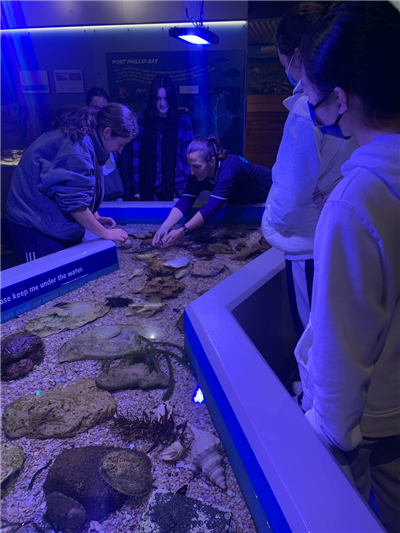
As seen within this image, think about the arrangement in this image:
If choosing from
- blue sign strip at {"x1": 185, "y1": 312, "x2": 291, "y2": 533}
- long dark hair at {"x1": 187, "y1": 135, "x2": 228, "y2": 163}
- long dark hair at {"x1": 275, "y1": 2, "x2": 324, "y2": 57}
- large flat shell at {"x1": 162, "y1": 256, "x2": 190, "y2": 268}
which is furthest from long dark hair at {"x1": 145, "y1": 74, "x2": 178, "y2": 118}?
blue sign strip at {"x1": 185, "y1": 312, "x2": 291, "y2": 533}

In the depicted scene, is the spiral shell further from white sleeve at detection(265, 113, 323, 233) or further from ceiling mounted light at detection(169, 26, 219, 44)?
ceiling mounted light at detection(169, 26, 219, 44)

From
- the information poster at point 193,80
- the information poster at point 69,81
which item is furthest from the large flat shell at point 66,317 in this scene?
the information poster at point 69,81

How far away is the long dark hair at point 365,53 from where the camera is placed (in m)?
0.57

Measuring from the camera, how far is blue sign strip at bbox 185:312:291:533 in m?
0.76

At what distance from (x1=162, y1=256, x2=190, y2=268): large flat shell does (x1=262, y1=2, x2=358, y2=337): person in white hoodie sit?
105 centimetres

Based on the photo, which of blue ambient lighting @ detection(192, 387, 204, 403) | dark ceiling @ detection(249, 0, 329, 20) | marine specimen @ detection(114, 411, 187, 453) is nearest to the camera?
marine specimen @ detection(114, 411, 187, 453)

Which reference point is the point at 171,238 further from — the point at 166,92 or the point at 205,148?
the point at 166,92

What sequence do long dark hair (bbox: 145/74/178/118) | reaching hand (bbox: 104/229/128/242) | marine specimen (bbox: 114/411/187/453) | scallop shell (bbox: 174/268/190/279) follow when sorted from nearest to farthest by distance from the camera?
marine specimen (bbox: 114/411/187/453), scallop shell (bbox: 174/268/190/279), reaching hand (bbox: 104/229/128/242), long dark hair (bbox: 145/74/178/118)

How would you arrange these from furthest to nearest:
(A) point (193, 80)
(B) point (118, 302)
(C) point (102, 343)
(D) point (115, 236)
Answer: (A) point (193, 80) → (D) point (115, 236) → (B) point (118, 302) → (C) point (102, 343)

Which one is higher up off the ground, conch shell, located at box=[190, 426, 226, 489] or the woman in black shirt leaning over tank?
the woman in black shirt leaning over tank

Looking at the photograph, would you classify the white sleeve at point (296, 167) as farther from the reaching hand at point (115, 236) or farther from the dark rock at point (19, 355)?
the reaching hand at point (115, 236)

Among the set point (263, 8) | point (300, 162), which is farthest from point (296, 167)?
point (263, 8)

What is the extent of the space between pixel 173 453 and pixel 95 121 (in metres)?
1.88

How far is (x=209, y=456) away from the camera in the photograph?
99cm
